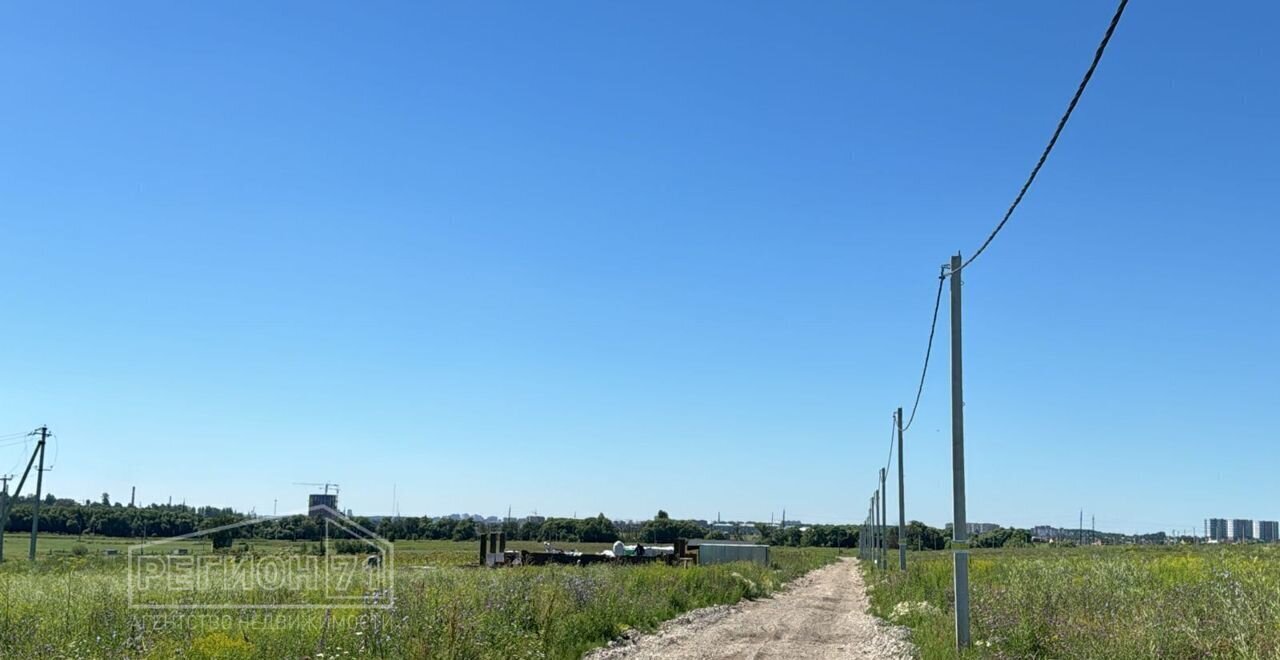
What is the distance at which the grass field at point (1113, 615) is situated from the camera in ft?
31.6

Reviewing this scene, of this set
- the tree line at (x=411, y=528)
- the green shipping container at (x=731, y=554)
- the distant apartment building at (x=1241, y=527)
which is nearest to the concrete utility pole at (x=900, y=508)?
the green shipping container at (x=731, y=554)

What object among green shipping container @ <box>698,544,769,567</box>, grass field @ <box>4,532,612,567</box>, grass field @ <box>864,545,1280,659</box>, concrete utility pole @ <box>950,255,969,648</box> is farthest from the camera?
green shipping container @ <box>698,544,769,567</box>

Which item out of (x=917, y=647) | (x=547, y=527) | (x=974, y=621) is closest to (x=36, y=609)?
(x=917, y=647)

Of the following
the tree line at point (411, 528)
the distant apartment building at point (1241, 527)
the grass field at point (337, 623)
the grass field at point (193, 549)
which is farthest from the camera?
the distant apartment building at point (1241, 527)

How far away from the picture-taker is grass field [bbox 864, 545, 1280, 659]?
963 centimetres

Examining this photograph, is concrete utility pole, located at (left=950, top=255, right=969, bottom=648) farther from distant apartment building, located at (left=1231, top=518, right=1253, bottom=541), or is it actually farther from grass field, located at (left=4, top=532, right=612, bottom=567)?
distant apartment building, located at (left=1231, top=518, right=1253, bottom=541)

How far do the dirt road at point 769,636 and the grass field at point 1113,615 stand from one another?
790 millimetres

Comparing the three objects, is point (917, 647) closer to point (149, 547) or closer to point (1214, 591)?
point (1214, 591)

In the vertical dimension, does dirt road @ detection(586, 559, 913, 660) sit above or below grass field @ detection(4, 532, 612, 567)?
above

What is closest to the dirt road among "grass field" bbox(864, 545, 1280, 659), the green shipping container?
"grass field" bbox(864, 545, 1280, 659)

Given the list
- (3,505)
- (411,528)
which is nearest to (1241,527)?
(411,528)

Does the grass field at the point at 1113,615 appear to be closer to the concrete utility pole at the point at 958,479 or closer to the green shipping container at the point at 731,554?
the concrete utility pole at the point at 958,479

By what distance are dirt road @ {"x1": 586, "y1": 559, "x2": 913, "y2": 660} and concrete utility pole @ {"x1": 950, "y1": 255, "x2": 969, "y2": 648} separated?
3.38 ft

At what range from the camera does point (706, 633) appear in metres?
16.9
